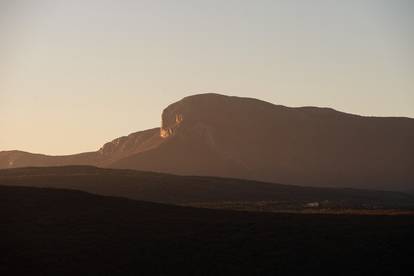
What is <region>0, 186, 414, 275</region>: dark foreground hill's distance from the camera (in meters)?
40.4

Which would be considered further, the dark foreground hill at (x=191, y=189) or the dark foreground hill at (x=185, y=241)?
the dark foreground hill at (x=191, y=189)

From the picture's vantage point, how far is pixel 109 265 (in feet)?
133

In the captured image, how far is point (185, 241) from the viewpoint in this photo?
46.2 metres

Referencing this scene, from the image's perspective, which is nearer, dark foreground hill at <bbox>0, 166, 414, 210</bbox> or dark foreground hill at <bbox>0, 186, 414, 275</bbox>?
dark foreground hill at <bbox>0, 186, 414, 275</bbox>

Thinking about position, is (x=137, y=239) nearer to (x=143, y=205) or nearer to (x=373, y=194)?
(x=143, y=205)

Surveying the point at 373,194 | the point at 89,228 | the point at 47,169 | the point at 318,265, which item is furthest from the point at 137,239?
the point at 47,169

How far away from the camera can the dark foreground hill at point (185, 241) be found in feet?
133

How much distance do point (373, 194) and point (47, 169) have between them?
68.4 m

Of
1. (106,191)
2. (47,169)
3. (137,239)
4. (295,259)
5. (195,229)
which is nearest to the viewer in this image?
(295,259)

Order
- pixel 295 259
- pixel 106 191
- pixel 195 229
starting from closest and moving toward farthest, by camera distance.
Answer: pixel 295 259 < pixel 195 229 < pixel 106 191

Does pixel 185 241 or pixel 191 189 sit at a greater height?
pixel 191 189

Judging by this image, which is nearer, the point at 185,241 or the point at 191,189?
the point at 185,241

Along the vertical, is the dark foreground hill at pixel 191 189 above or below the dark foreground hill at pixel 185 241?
above

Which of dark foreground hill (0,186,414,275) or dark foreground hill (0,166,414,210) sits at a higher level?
dark foreground hill (0,166,414,210)
